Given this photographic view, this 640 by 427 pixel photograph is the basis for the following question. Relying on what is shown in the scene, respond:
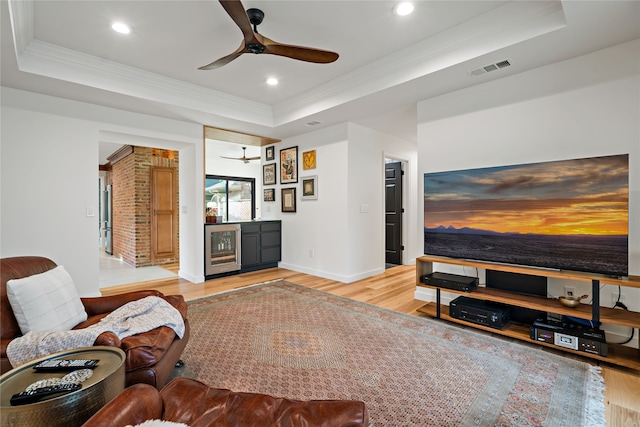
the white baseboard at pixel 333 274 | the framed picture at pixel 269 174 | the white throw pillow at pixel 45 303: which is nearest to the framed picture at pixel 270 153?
the framed picture at pixel 269 174

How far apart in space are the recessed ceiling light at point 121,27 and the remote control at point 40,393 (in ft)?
9.17

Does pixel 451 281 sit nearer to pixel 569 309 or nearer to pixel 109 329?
pixel 569 309

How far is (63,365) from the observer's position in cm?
129

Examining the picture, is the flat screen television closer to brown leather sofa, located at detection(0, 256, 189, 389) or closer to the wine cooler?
brown leather sofa, located at detection(0, 256, 189, 389)

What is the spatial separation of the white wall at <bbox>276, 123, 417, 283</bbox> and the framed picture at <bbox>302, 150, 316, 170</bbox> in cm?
8

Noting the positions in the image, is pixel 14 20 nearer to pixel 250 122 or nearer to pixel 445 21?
pixel 250 122

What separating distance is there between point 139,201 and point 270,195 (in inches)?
105

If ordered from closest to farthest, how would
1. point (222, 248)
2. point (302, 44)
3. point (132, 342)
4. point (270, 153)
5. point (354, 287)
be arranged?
point (132, 342)
point (302, 44)
point (354, 287)
point (222, 248)
point (270, 153)

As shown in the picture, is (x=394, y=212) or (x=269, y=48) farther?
(x=394, y=212)

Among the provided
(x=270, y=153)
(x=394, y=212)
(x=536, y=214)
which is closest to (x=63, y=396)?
(x=536, y=214)

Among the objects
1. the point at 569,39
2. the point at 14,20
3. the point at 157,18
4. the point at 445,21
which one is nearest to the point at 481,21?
the point at 445,21

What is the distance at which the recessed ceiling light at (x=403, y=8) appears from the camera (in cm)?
235

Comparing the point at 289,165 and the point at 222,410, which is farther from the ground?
the point at 289,165

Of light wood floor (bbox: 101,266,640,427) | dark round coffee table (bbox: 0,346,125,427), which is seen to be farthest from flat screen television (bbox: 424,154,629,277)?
dark round coffee table (bbox: 0,346,125,427)
